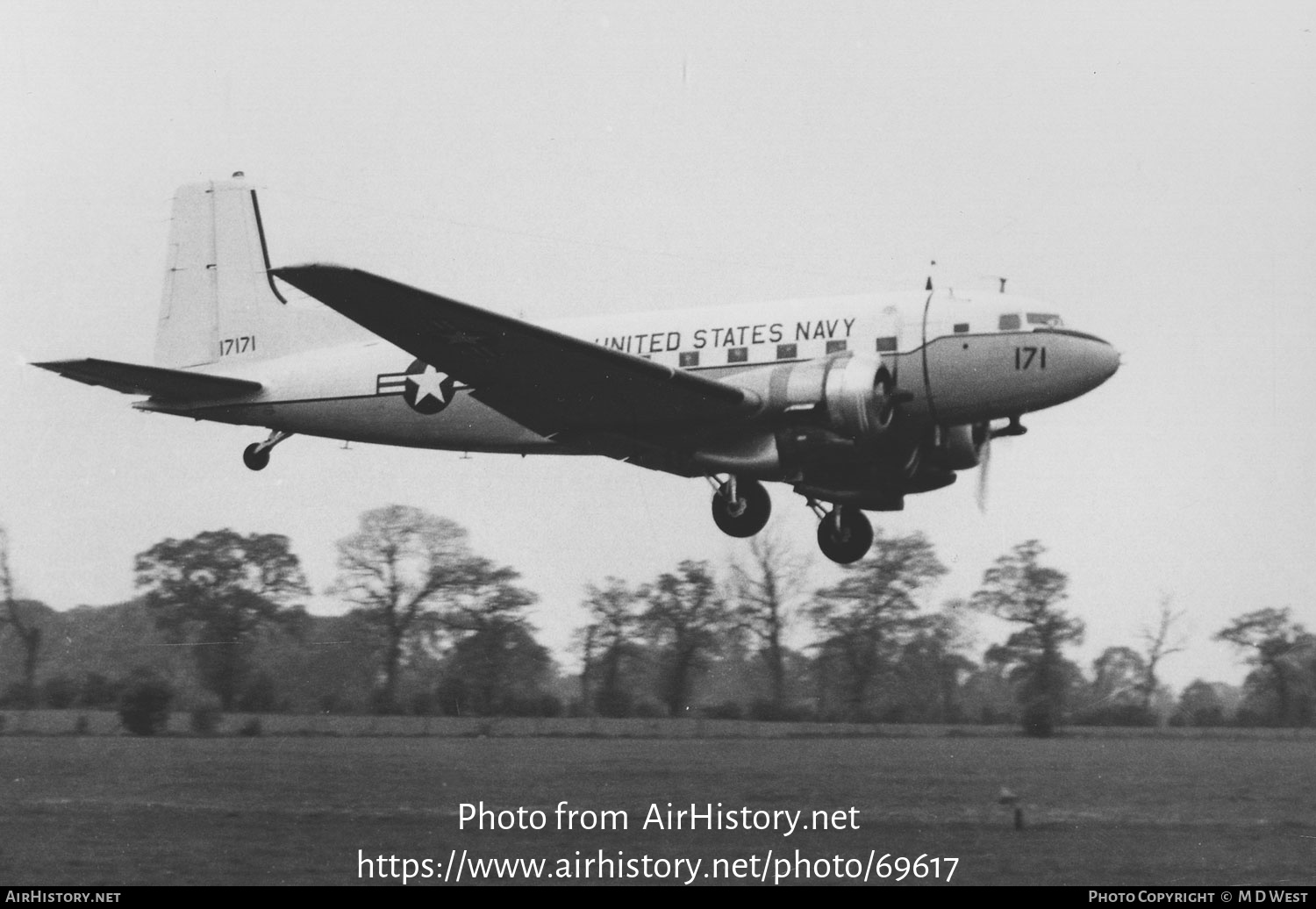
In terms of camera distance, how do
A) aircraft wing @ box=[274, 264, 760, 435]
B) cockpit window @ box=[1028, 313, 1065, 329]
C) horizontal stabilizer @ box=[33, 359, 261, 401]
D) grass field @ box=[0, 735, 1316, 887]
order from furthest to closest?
1. horizontal stabilizer @ box=[33, 359, 261, 401]
2. cockpit window @ box=[1028, 313, 1065, 329]
3. aircraft wing @ box=[274, 264, 760, 435]
4. grass field @ box=[0, 735, 1316, 887]

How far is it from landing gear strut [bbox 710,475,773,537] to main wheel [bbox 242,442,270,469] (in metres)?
5.26

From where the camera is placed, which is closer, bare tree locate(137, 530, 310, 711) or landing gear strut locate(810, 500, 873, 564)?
landing gear strut locate(810, 500, 873, 564)

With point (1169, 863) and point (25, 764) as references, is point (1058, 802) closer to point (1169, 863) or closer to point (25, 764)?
point (1169, 863)

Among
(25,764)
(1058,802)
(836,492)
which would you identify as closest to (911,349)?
(836,492)

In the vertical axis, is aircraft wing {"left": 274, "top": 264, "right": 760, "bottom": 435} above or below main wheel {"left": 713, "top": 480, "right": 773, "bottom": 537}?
above

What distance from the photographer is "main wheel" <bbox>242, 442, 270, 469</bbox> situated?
1686 cm

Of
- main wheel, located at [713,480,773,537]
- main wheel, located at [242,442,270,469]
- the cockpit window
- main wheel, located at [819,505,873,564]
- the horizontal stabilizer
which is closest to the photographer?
the cockpit window

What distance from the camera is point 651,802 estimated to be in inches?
529

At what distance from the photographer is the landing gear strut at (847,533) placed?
53.0 feet

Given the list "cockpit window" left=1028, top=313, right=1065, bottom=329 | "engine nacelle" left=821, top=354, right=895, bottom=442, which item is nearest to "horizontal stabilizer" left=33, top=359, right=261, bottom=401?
"engine nacelle" left=821, top=354, right=895, bottom=442

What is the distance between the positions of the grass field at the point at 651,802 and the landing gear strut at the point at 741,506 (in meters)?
2.36

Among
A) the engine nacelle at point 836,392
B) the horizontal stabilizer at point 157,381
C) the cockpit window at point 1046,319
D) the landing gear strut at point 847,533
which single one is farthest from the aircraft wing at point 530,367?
the horizontal stabilizer at point 157,381

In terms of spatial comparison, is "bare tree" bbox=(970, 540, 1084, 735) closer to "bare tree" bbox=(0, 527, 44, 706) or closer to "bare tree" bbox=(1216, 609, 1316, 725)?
"bare tree" bbox=(1216, 609, 1316, 725)
